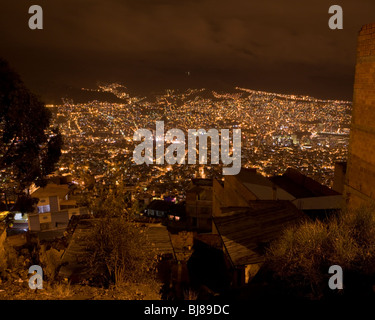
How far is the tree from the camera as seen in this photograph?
4.81 metres

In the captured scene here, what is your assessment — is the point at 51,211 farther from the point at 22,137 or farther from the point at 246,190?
the point at 246,190

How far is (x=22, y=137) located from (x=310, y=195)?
870cm

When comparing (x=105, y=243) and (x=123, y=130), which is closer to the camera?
(x=105, y=243)

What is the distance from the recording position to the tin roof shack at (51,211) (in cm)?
1322

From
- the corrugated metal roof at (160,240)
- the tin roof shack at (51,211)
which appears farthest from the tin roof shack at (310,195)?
the tin roof shack at (51,211)

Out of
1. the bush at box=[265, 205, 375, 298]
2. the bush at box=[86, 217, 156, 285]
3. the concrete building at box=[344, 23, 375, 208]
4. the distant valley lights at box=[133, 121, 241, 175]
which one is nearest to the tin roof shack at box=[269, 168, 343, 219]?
the concrete building at box=[344, 23, 375, 208]

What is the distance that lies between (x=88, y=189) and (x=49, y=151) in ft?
3.59

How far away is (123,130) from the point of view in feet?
122

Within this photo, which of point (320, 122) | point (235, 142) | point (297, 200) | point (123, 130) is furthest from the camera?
point (320, 122)

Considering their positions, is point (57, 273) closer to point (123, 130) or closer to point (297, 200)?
point (297, 200)

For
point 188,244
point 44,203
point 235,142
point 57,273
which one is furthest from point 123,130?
point 57,273

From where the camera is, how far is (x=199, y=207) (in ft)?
46.6

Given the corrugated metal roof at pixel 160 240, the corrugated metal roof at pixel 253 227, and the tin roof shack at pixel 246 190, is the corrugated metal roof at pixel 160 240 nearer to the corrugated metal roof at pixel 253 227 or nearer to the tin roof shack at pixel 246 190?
the corrugated metal roof at pixel 253 227

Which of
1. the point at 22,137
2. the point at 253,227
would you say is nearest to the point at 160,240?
the point at 253,227
